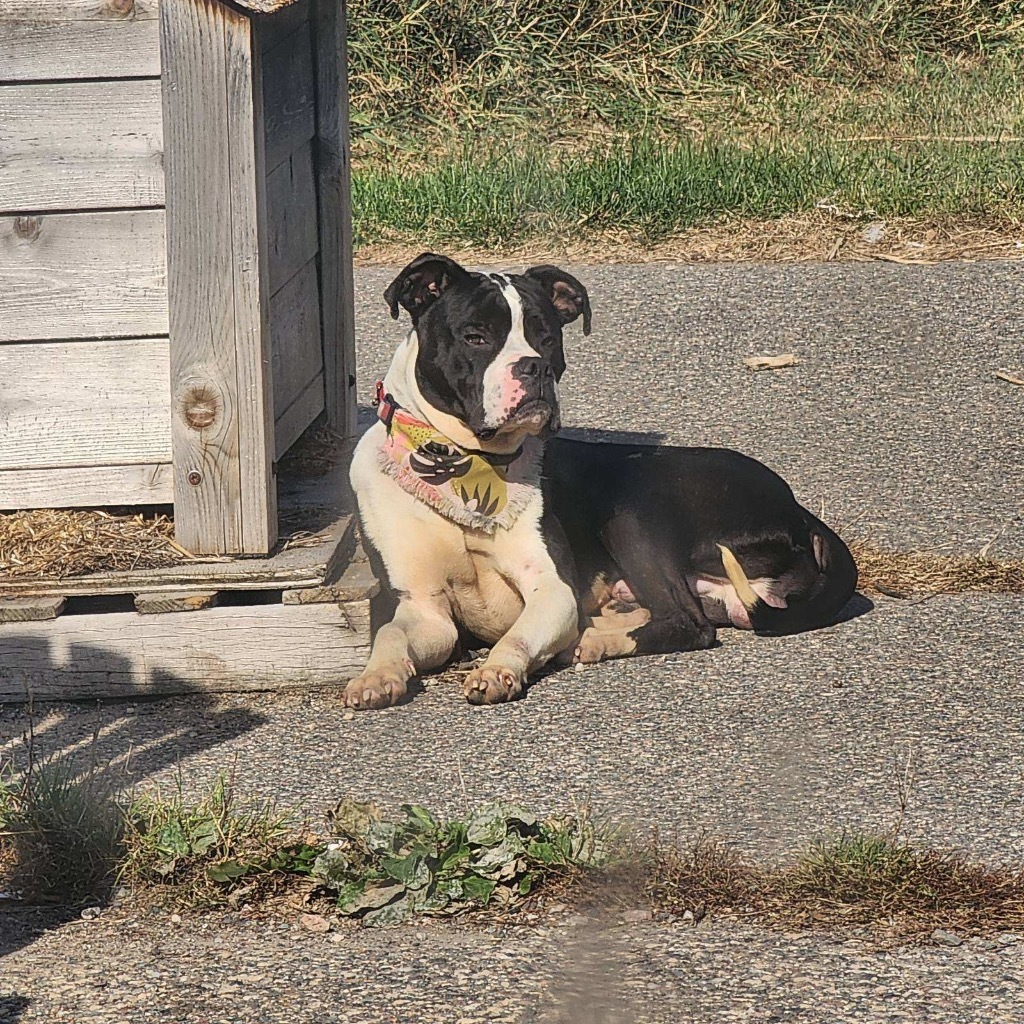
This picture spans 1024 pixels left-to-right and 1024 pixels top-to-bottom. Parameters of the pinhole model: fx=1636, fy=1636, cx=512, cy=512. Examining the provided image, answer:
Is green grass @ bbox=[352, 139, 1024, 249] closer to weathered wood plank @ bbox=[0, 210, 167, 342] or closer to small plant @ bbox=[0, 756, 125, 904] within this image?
weathered wood plank @ bbox=[0, 210, 167, 342]

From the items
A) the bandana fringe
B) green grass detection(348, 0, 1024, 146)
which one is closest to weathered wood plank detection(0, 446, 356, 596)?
the bandana fringe

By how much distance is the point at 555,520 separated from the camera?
470 cm

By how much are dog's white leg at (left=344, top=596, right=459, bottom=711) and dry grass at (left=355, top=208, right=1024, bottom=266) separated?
4.12 meters

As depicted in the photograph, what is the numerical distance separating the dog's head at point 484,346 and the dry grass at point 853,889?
1.59m

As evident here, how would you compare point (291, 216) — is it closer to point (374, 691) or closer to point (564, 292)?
point (564, 292)

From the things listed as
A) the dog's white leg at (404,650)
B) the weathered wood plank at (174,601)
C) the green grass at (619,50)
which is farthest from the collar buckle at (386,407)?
the green grass at (619,50)

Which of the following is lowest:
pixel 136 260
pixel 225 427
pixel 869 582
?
pixel 869 582

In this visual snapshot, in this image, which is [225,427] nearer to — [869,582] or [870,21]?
[869,582]

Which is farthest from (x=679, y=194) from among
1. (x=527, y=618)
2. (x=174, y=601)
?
(x=174, y=601)

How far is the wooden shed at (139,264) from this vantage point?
4172mm

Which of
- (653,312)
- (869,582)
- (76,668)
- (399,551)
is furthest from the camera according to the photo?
(653,312)

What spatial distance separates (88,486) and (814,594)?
210 cm

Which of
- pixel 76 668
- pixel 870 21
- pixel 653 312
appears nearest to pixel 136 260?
pixel 76 668

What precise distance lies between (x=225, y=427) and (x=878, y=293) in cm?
440
